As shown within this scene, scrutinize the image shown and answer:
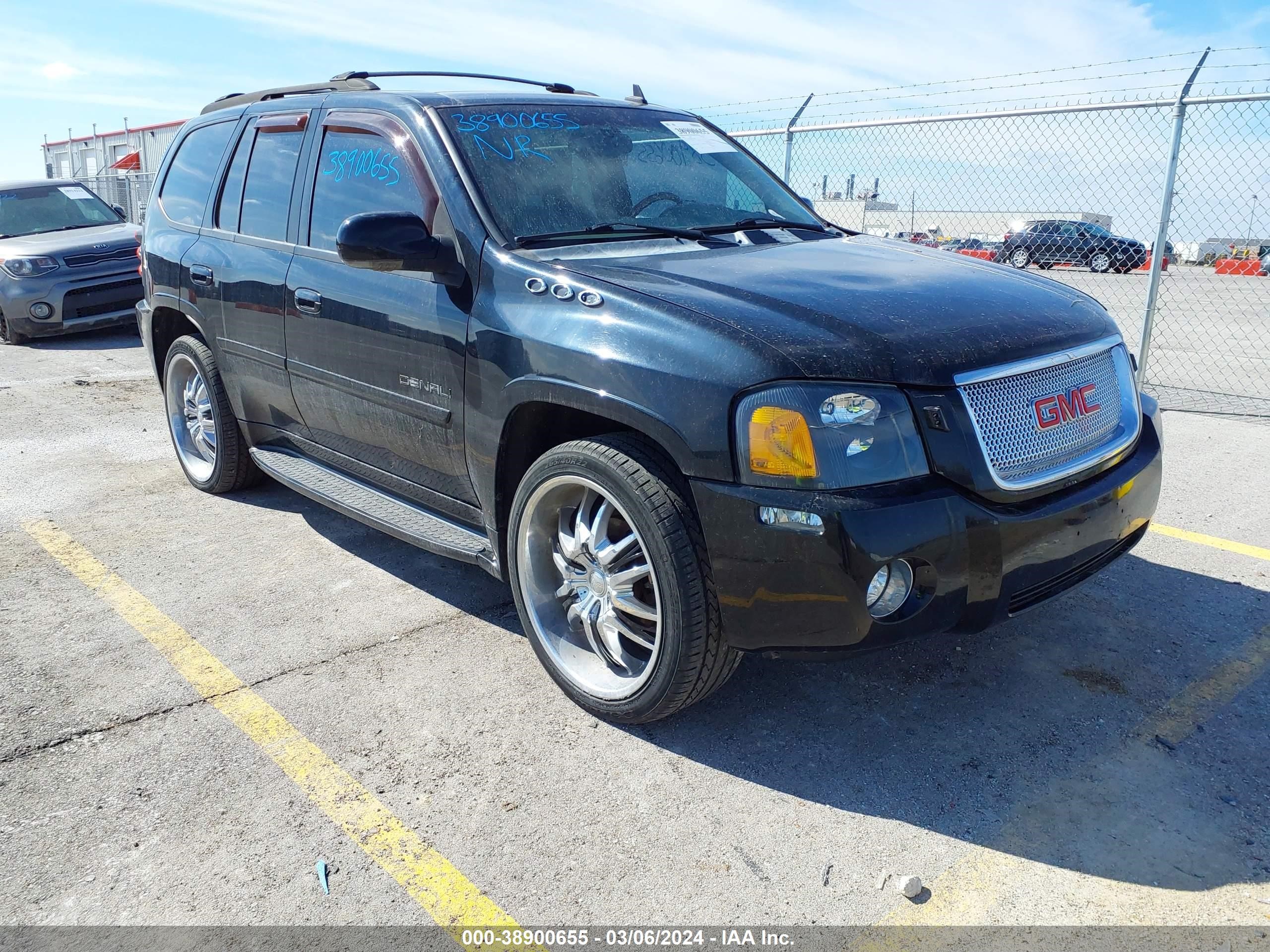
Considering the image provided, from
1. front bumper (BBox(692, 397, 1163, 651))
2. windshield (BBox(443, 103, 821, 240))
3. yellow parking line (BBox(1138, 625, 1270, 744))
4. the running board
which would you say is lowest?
yellow parking line (BBox(1138, 625, 1270, 744))

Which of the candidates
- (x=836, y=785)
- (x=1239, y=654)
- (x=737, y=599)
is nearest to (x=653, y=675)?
(x=737, y=599)

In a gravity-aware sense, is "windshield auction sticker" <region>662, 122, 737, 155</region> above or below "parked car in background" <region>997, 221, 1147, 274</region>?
above

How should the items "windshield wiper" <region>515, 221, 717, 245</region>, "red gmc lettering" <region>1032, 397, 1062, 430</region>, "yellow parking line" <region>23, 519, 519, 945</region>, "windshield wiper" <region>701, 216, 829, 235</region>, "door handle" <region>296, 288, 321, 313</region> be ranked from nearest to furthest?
"yellow parking line" <region>23, 519, 519, 945</region>
"red gmc lettering" <region>1032, 397, 1062, 430</region>
"windshield wiper" <region>515, 221, 717, 245</region>
"windshield wiper" <region>701, 216, 829, 235</region>
"door handle" <region>296, 288, 321, 313</region>

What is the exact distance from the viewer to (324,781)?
279 cm

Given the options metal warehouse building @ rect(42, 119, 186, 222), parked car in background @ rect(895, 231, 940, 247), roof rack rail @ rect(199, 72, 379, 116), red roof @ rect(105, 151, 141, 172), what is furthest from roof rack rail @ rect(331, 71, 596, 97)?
red roof @ rect(105, 151, 141, 172)

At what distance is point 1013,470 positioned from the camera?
8.80 ft

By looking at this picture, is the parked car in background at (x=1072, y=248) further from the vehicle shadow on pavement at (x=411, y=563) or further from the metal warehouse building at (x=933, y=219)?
the vehicle shadow on pavement at (x=411, y=563)

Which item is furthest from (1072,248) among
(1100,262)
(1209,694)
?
(1209,694)

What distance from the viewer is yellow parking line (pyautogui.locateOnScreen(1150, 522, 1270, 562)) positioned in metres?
4.39

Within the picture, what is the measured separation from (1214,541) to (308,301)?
13.8 feet

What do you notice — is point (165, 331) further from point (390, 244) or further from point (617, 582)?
point (617, 582)

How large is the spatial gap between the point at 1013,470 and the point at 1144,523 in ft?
2.81

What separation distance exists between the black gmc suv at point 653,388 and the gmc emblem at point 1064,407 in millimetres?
13

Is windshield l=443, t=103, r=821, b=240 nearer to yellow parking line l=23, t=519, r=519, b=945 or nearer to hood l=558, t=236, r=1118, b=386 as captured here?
hood l=558, t=236, r=1118, b=386
